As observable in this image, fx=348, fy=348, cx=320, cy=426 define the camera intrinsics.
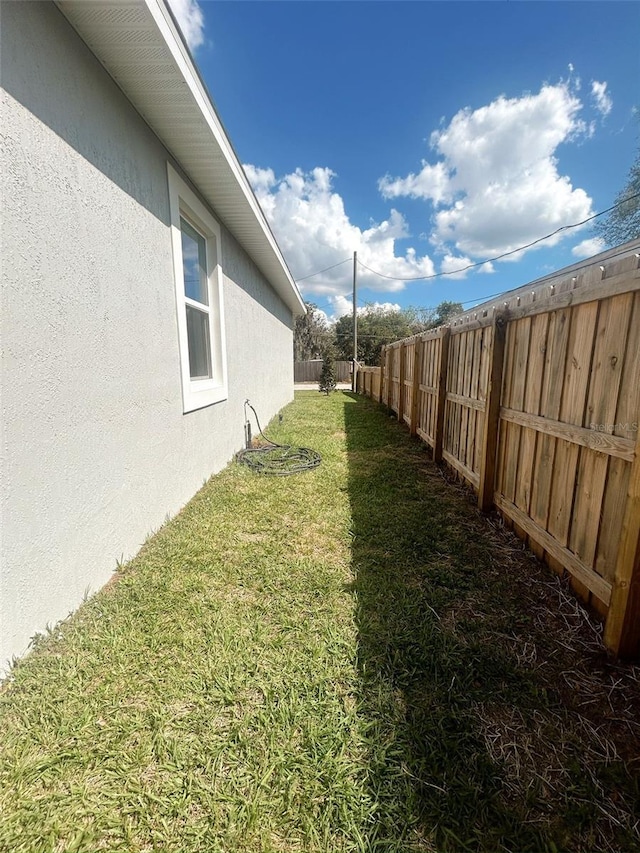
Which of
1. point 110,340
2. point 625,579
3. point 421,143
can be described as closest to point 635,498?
point 625,579

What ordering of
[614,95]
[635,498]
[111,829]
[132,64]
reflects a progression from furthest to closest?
[614,95] < [132,64] < [635,498] < [111,829]

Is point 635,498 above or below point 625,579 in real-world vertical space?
above

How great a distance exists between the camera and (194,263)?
13.5 ft

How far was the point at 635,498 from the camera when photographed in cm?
154

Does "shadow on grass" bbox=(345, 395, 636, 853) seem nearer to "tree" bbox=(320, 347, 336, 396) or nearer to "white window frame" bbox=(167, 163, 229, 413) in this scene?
"white window frame" bbox=(167, 163, 229, 413)

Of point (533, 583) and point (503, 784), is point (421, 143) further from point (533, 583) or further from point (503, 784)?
point (503, 784)

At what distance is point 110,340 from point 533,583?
323 cm

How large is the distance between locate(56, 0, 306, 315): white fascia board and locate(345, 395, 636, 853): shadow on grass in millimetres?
3593

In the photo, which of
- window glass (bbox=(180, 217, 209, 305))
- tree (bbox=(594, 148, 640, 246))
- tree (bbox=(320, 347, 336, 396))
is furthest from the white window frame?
tree (bbox=(594, 148, 640, 246))

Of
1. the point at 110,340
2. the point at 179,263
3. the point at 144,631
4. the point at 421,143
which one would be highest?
the point at 421,143

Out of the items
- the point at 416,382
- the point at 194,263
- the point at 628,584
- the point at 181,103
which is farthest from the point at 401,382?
the point at 628,584

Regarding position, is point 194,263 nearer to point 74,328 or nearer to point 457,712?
point 74,328

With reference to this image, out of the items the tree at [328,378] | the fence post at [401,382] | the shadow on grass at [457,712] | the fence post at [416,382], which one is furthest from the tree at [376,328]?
the shadow on grass at [457,712]

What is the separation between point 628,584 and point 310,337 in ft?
115
